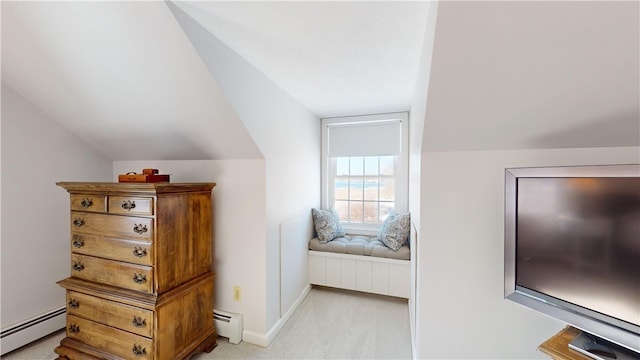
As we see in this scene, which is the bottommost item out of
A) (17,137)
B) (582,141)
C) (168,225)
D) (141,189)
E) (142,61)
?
(168,225)

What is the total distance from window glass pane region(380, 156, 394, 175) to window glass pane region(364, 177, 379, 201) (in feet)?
0.48

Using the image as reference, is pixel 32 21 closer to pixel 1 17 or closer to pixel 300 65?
pixel 1 17

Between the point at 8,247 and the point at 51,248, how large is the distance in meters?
0.28

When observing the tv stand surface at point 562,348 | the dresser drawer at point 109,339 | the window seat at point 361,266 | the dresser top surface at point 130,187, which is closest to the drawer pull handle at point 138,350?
the dresser drawer at point 109,339

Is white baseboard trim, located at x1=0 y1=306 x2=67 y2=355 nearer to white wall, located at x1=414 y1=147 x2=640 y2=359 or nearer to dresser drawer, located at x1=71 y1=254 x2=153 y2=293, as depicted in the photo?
dresser drawer, located at x1=71 y1=254 x2=153 y2=293

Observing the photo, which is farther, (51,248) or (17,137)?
(51,248)

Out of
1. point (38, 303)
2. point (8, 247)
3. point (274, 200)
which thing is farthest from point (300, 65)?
point (38, 303)

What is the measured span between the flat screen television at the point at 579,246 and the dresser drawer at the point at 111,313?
82.9 inches

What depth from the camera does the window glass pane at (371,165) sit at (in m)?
3.34

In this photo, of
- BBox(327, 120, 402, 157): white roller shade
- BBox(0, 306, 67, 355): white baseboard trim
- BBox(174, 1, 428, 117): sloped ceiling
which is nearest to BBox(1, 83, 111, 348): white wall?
BBox(0, 306, 67, 355): white baseboard trim

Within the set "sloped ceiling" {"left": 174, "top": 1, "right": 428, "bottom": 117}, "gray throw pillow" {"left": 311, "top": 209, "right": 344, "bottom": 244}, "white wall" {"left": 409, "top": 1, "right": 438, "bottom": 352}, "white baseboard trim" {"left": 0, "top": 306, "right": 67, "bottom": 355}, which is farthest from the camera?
"gray throw pillow" {"left": 311, "top": 209, "right": 344, "bottom": 244}

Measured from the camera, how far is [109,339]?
5.45ft

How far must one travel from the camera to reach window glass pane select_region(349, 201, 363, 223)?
3.38 m

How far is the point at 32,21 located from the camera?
52.4 inches
